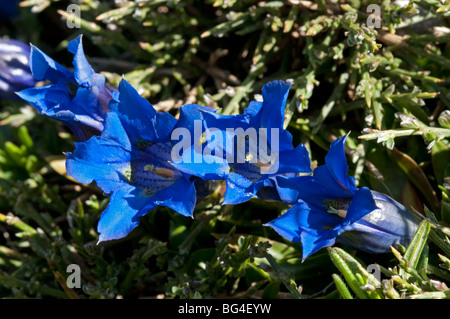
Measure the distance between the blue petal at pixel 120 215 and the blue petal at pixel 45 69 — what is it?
42cm

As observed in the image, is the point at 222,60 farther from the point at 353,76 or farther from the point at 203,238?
the point at 203,238

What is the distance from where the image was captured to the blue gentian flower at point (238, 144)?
52.0 inches

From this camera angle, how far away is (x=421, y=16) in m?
1.81

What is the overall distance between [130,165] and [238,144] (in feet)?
1.04

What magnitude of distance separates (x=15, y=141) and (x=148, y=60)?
2.40 ft

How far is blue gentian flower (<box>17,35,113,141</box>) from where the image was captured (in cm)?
149

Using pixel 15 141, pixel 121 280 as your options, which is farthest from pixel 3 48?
pixel 121 280

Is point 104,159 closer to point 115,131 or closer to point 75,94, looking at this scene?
point 115,131

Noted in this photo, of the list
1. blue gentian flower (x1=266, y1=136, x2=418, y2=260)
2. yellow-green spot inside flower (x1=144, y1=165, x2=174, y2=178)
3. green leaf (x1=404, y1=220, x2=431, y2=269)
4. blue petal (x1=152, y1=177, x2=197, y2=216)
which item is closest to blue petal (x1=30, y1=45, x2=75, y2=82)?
yellow-green spot inside flower (x1=144, y1=165, x2=174, y2=178)

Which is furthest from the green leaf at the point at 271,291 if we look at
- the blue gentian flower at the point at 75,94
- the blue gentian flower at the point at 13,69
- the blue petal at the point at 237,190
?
the blue gentian flower at the point at 13,69

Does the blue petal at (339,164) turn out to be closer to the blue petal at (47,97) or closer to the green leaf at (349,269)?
the green leaf at (349,269)

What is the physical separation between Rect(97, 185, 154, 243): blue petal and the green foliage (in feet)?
1.09
